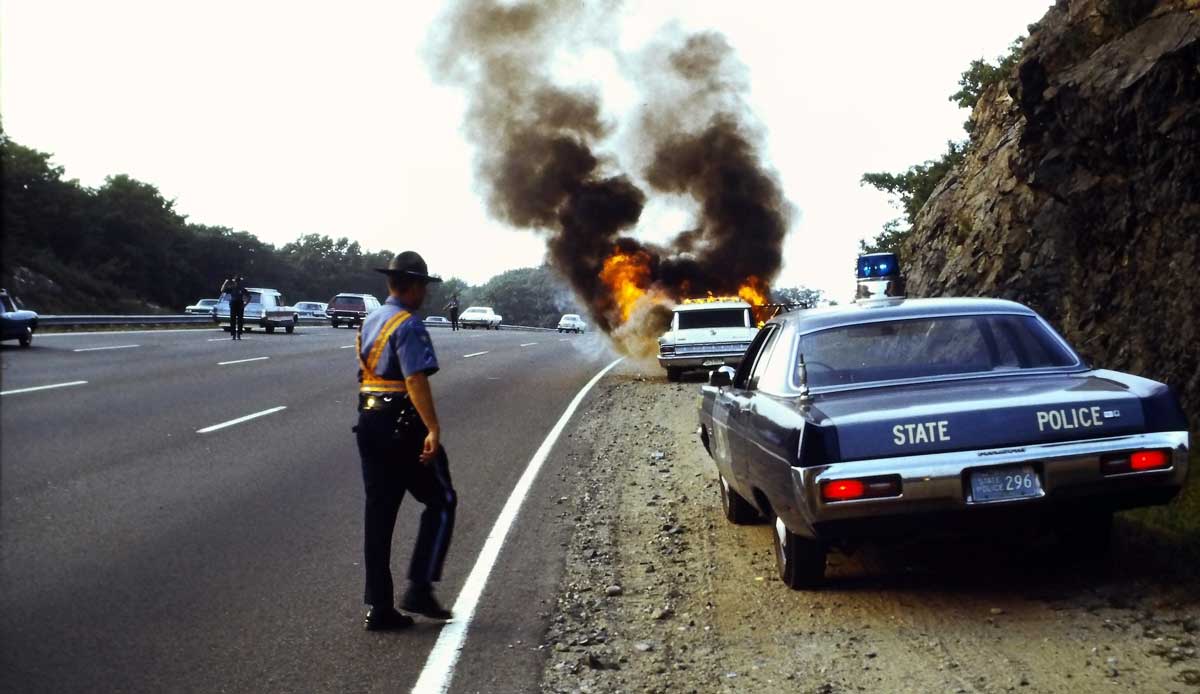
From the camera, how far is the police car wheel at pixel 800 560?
6434 millimetres

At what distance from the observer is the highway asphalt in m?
5.34

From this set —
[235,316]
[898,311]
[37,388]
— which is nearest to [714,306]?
[37,388]

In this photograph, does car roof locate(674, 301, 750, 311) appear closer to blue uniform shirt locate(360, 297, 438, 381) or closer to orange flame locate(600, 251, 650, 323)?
orange flame locate(600, 251, 650, 323)

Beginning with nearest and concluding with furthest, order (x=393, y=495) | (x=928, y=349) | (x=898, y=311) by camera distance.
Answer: (x=393, y=495), (x=928, y=349), (x=898, y=311)

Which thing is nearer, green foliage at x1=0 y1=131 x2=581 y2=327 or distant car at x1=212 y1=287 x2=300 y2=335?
distant car at x1=212 y1=287 x2=300 y2=335

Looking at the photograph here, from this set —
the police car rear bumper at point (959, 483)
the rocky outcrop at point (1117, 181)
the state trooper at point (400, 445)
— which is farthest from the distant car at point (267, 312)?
the police car rear bumper at point (959, 483)

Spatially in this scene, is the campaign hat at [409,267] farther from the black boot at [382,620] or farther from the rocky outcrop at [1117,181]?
the rocky outcrop at [1117,181]

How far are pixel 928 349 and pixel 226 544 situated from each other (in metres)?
4.52

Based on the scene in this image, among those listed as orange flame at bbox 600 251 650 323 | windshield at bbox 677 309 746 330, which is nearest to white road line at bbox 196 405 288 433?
windshield at bbox 677 309 746 330

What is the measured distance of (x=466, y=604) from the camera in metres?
6.48

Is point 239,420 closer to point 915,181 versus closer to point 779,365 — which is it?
point 779,365

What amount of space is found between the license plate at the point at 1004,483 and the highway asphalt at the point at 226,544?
212 cm

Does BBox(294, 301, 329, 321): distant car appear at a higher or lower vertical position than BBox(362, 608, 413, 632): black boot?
higher

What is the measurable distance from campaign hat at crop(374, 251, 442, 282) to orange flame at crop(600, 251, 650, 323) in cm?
3145
